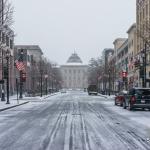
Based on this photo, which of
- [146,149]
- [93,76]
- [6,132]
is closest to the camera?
[146,149]

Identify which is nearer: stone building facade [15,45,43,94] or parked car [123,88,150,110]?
parked car [123,88,150,110]

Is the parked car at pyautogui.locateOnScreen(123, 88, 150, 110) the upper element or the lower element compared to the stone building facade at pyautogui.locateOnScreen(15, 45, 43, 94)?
lower

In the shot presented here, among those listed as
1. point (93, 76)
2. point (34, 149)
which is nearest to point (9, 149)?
point (34, 149)

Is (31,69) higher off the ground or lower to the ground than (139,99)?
higher

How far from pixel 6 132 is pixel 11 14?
23.4m

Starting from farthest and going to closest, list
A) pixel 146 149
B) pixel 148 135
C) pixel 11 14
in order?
1. pixel 11 14
2. pixel 148 135
3. pixel 146 149

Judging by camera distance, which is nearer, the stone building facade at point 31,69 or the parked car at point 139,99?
the parked car at point 139,99

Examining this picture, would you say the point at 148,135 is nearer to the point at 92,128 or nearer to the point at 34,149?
the point at 92,128

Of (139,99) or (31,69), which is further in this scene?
(31,69)

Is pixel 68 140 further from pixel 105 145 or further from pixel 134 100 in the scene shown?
pixel 134 100

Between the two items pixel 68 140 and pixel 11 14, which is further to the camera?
pixel 11 14

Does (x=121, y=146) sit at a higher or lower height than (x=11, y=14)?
lower

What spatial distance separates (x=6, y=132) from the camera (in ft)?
63.2

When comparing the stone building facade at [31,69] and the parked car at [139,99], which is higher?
the stone building facade at [31,69]
